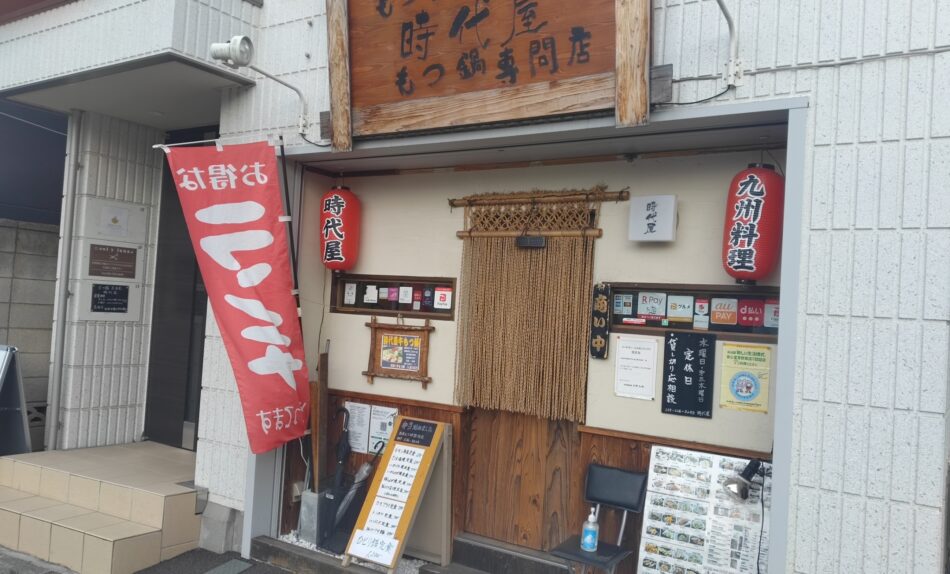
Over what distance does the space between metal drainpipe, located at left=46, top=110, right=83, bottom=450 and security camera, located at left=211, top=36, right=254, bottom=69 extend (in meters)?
3.43

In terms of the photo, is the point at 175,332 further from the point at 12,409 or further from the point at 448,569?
the point at 448,569

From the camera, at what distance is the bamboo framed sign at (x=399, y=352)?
18.7 feet

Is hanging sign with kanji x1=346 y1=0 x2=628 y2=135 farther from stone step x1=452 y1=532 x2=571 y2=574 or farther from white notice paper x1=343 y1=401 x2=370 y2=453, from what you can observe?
stone step x1=452 y1=532 x2=571 y2=574

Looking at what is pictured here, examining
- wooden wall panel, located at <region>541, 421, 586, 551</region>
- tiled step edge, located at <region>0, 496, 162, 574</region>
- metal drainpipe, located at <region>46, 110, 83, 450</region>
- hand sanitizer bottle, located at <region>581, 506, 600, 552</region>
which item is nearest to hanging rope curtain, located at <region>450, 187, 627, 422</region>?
wooden wall panel, located at <region>541, 421, 586, 551</region>

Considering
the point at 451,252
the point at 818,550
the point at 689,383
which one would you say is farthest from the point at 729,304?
the point at 451,252

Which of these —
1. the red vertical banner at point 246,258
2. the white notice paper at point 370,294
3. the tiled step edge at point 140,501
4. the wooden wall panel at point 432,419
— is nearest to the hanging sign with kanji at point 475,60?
the red vertical banner at point 246,258

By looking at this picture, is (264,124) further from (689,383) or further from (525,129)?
(689,383)

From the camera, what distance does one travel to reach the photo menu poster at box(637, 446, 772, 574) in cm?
416

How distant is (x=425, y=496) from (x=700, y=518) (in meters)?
2.21

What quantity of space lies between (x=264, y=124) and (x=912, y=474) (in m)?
5.42

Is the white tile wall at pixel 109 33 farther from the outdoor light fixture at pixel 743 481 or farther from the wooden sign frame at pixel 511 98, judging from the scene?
the outdoor light fixture at pixel 743 481

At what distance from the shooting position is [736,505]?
14.0ft

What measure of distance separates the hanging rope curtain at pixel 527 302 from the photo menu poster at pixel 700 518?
0.78 m

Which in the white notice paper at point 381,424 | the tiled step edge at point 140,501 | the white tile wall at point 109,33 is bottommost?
the tiled step edge at point 140,501
